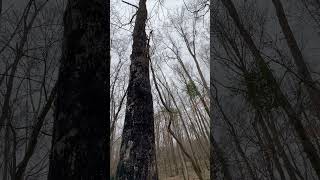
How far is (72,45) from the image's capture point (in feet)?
6.23

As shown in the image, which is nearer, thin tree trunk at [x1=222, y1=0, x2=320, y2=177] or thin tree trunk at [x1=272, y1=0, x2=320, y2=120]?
thin tree trunk at [x1=222, y1=0, x2=320, y2=177]

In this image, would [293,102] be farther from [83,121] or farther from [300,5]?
[83,121]

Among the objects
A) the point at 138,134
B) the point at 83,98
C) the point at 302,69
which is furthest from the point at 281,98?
the point at 83,98

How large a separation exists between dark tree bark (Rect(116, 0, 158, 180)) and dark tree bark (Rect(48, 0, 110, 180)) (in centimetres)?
180

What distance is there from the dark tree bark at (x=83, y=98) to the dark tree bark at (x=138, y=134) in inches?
70.8

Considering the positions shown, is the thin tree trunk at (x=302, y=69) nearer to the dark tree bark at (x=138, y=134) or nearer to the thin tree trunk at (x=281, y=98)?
the thin tree trunk at (x=281, y=98)

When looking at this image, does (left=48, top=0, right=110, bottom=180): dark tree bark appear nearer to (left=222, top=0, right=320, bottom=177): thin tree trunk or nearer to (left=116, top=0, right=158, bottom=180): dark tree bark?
(left=116, top=0, right=158, bottom=180): dark tree bark

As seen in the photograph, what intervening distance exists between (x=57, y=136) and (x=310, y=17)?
7913mm

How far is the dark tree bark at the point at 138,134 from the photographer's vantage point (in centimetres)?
356

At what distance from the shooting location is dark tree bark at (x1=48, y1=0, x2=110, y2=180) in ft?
5.58

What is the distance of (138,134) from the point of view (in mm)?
3631

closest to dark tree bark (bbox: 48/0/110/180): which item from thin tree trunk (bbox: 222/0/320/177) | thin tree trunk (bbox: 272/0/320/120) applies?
thin tree trunk (bbox: 222/0/320/177)

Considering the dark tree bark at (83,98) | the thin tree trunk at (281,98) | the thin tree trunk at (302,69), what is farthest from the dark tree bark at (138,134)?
the thin tree trunk at (302,69)

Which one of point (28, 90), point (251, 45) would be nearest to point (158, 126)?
point (28, 90)
